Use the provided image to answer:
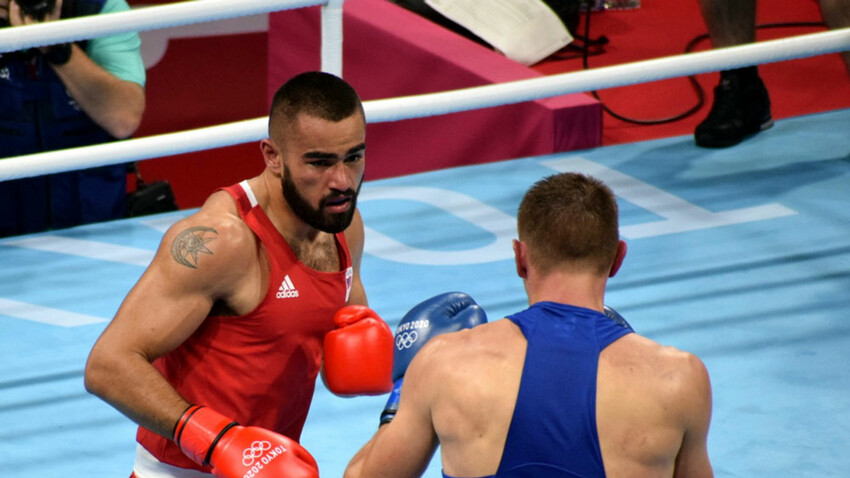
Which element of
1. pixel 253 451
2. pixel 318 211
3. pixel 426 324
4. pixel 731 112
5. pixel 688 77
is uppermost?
pixel 318 211

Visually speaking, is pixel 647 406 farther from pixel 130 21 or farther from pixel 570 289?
pixel 130 21

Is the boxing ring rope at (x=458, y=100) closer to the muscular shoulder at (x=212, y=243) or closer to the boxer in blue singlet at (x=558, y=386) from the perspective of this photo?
the muscular shoulder at (x=212, y=243)

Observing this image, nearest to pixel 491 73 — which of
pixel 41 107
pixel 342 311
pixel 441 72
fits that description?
pixel 441 72

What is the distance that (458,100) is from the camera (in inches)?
141

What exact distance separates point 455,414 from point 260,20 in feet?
19.5

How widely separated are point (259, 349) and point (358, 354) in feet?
0.62

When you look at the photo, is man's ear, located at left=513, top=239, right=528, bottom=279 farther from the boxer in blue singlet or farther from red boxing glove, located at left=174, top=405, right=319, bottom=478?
red boxing glove, located at left=174, top=405, right=319, bottom=478

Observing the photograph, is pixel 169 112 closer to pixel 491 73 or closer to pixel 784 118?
pixel 491 73

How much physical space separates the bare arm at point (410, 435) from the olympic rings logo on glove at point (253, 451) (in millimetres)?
217

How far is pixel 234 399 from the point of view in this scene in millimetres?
2268

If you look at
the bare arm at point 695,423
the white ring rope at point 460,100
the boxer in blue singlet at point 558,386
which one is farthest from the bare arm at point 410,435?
the white ring rope at point 460,100

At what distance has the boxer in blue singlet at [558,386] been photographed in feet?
5.55

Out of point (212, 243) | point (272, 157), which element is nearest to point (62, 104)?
point (272, 157)

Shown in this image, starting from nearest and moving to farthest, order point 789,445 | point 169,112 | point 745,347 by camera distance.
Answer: point 789,445
point 745,347
point 169,112
